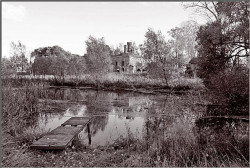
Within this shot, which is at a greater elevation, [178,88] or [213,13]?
[213,13]

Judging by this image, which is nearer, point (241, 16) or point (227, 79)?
point (227, 79)

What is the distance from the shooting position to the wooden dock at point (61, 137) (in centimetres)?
570

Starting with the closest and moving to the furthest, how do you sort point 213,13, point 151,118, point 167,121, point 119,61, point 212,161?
point 212,161 → point 167,121 → point 151,118 → point 213,13 → point 119,61

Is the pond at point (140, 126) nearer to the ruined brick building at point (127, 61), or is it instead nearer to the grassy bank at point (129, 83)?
the grassy bank at point (129, 83)

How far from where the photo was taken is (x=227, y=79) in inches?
416

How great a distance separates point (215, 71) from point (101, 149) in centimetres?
1051

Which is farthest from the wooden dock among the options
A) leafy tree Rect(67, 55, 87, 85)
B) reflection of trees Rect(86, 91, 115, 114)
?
leafy tree Rect(67, 55, 87, 85)

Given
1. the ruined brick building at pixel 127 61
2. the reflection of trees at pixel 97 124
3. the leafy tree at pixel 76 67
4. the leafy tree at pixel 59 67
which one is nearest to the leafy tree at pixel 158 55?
the leafy tree at pixel 76 67

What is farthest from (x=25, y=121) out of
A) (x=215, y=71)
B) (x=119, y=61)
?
(x=119, y=61)

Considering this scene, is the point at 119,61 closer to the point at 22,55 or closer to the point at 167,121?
the point at 22,55

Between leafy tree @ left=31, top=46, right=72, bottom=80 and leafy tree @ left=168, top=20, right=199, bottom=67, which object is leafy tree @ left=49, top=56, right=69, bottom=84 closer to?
leafy tree @ left=31, top=46, right=72, bottom=80

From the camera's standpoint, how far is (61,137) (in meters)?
6.49

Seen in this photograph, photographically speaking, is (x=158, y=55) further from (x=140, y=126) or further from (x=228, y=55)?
(x=140, y=126)

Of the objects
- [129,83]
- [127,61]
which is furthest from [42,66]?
[127,61]
